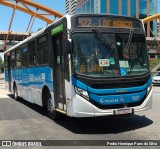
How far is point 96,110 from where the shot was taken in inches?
337

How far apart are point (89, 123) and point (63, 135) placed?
181 cm

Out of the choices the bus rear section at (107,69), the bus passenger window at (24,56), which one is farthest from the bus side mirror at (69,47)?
the bus passenger window at (24,56)

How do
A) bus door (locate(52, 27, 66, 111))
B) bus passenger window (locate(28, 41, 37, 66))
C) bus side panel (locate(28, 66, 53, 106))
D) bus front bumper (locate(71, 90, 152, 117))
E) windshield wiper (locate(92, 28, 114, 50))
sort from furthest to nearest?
bus passenger window (locate(28, 41, 37, 66))
bus side panel (locate(28, 66, 53, 106))
bus door (locate(52, 27, 66, 111))
windshield wiper (locate(92, 28, 114, 50))
bus front bumper (locate(71, 90, 152, 117))

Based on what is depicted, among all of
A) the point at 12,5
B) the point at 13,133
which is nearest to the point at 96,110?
the point at 13,133

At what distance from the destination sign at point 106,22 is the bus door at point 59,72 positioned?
2.68ft

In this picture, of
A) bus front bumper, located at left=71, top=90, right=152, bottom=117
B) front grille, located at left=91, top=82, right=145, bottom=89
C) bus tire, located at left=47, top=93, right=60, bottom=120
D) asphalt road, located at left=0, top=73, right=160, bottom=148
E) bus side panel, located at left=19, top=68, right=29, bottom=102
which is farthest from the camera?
bus side panel, located at left=19, top=68, right=29, bottom=102

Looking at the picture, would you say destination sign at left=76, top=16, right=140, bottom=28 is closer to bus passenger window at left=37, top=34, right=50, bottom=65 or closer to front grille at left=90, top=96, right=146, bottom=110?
front grille at left=90, top=96, right=146, bottom=110

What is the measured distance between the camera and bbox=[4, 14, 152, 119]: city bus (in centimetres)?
861

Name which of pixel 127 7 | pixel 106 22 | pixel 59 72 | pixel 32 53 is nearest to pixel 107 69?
pixel 106 22

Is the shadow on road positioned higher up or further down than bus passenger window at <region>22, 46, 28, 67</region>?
further down

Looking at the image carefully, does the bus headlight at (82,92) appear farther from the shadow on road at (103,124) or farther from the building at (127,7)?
the building at (127,7)

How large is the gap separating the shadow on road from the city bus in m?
0.52

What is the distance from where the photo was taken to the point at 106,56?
8.86 m

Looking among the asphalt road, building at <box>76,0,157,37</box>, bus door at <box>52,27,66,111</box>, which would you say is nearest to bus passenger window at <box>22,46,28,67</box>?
the asphalt road
